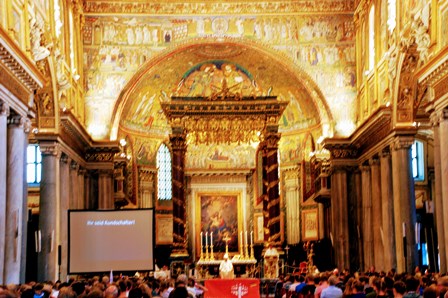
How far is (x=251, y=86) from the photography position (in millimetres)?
44531

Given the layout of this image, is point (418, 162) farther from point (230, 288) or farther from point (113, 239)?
point (113, 239)

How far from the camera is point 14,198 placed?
84.6 ft

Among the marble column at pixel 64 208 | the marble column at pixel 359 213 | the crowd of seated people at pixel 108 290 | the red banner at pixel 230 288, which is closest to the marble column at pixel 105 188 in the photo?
the marble column at pixel 64 208

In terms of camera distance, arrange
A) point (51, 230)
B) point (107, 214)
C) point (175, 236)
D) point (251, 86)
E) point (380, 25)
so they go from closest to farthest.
A: point (107, 214) → point (51, 230) → point (380, 25) → point (175, 236) → point (251, 86)

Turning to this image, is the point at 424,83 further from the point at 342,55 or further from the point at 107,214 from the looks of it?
the point at 342,55

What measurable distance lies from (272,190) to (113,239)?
52.2ft

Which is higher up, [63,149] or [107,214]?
[63,149]

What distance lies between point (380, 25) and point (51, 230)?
15966 mm

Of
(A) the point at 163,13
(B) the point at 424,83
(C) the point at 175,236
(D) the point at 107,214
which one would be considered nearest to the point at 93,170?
(C) the point at 175,236

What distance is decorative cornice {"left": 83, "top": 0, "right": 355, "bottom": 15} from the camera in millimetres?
40531

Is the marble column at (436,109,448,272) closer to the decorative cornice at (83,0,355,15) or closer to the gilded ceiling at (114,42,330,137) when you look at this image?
the gilded ceiling at (114,42,330,137)

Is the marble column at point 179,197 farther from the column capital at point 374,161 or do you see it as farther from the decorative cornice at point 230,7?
the column capital at point 374,161

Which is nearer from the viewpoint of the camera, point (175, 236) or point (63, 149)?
point (63, 149)

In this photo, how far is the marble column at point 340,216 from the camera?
4022 centimetres
